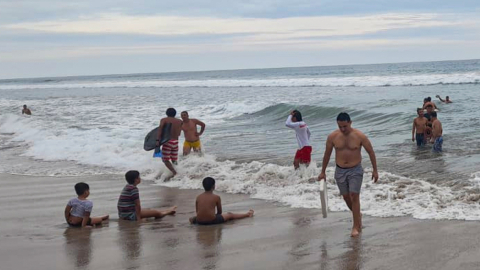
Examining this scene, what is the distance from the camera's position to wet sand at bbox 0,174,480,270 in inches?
230

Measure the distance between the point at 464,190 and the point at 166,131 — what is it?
569cm

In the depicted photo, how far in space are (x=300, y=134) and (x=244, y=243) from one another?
15.1 feet

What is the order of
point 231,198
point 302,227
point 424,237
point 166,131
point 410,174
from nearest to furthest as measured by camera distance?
point 424,237 < point 302,227 < point 231,198 < point 410,174 < point 166,131

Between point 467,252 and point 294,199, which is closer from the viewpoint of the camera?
point 467,252

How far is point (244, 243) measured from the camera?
21.8 feet

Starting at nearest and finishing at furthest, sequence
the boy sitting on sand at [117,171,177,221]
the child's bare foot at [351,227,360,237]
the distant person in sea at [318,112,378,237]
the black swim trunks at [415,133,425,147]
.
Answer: the child's bare foot at [351,227,360,237] → the distant person in sea at [318,112,378,237] → the boy sitting on sand at [117,171,177,221] → the black swim trunks at [415,133,425,147]

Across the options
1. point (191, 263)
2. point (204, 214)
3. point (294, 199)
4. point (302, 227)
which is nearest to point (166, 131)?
point (294, 199)

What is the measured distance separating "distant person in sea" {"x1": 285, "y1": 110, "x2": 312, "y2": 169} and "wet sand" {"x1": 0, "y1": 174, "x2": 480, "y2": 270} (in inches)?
87.2

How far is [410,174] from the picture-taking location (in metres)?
10.8

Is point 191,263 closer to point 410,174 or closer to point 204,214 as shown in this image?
point 204,214

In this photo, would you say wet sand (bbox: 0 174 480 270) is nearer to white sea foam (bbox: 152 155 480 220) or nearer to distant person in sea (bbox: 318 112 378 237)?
distant person in sea (bbox: 318 112 378 237)

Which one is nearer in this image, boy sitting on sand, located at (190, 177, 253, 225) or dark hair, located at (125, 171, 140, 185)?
boy sitting on sand, located at (190, 177, 253, 225)

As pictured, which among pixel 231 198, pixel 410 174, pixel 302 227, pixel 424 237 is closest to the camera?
pixel 424 237

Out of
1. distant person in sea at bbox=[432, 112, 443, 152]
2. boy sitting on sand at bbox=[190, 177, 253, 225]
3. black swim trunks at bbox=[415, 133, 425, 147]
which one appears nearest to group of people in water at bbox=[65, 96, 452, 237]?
boy sitting on sand at bbox=[190, 177, 253, 225]
